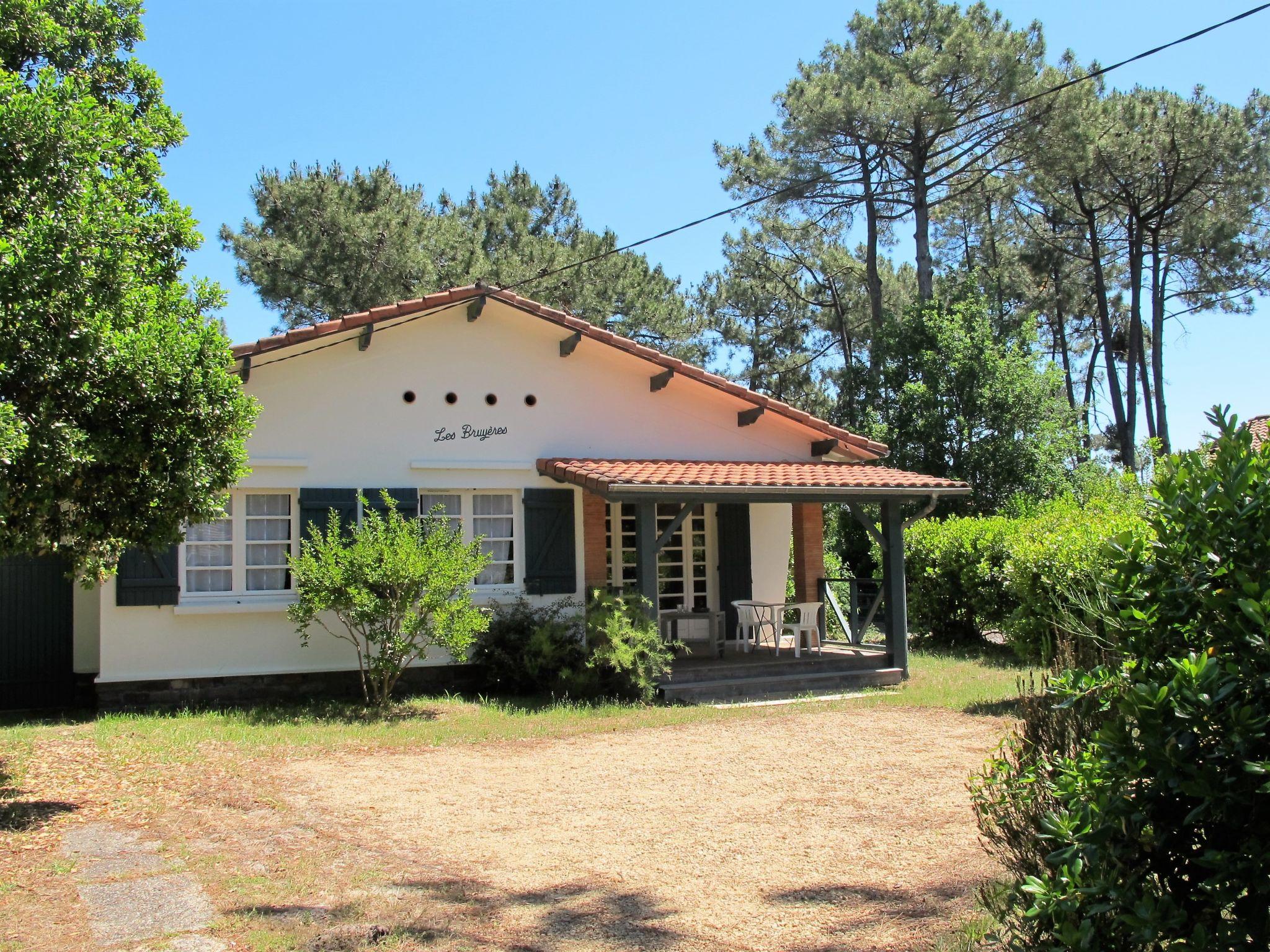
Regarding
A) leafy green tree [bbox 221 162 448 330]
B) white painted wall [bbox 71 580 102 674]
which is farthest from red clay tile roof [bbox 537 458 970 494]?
leafy green tree [bbox 221 162 448 330]

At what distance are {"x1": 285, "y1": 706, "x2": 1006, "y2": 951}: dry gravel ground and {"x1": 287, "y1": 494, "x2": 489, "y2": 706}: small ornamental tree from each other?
5.62 ft

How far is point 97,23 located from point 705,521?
9.48m

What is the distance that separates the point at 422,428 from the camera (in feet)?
42.1

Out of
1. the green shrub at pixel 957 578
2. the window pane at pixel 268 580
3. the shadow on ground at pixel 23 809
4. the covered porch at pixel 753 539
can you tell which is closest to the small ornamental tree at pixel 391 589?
the window pane at pixel 268 580

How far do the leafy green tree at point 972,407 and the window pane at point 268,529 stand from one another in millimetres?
15660

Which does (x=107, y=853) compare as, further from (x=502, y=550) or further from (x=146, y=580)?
(x=502, y=550)

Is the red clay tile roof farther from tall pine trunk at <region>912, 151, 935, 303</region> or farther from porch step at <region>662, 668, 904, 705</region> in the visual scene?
tall pine trunk at <region>912, 151, 935, 303</region>

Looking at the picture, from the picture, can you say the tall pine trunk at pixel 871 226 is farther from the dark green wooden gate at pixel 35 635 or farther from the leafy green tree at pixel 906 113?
the dark green wooden gate at pixel 35 635

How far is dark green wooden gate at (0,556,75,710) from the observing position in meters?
12.4

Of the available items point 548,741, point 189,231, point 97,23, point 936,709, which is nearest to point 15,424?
point 189,231

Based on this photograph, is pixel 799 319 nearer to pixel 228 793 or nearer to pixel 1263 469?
pixel 228 793

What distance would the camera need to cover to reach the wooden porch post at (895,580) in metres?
13.5

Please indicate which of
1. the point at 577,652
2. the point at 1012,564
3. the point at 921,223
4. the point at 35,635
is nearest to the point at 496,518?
the point at 577,652

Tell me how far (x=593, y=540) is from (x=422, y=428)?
99.9 inches
